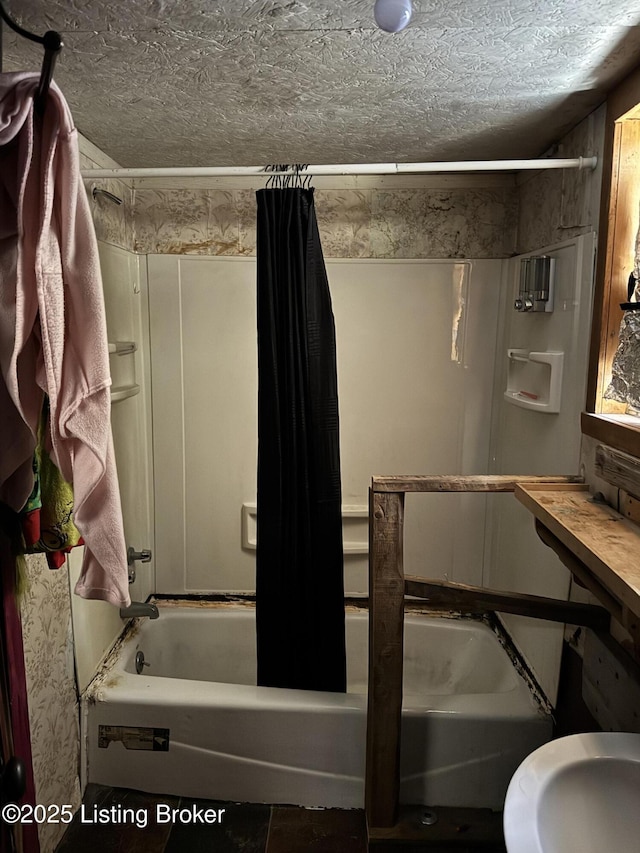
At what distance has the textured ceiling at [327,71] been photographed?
114cm

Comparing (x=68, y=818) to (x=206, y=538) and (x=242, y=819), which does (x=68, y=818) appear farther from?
(x=206, y=538)

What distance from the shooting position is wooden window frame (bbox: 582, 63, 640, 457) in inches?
58.1

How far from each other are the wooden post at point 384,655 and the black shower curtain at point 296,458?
0.84 feet

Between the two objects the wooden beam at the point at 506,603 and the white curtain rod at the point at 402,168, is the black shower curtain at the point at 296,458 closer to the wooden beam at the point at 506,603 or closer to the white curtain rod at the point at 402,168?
the white curtain rod at the point at 402,168

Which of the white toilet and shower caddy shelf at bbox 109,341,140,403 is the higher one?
shower caddy shelf at bbox 109,341,140,403

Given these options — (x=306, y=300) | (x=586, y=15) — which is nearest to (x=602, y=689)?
(x=306, y=300)

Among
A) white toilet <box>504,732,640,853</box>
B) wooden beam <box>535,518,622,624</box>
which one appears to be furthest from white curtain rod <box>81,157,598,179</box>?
white toilet <box>504,732,640,853</box>

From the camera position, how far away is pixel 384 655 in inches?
63.4

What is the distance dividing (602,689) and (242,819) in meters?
1.11

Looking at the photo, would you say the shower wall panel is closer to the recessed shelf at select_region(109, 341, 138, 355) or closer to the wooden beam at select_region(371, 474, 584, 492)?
the recessed shelf at select_region(109, 341, 138, 355)

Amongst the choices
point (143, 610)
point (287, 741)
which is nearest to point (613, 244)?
point (287, 741)

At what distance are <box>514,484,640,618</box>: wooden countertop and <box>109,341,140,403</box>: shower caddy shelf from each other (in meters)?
1.32

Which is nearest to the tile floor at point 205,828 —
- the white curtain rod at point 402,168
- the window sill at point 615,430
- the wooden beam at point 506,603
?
the wooden beam at point 506,603

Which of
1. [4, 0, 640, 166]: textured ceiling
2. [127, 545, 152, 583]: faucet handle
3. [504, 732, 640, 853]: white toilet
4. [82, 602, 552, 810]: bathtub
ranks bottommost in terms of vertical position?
[82, 602, 552, 810]: bathtub
